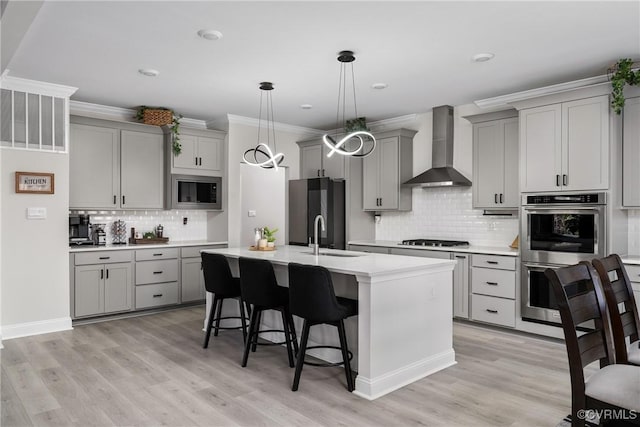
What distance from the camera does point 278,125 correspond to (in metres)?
6.90

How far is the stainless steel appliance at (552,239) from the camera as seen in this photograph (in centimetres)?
417

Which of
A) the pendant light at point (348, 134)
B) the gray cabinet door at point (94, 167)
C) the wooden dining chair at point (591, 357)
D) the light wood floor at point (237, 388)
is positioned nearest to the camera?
the wooden dining chair at point (591, 357)

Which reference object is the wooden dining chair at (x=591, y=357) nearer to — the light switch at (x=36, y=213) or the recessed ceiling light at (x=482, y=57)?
the recessed ceiling light at (x=482, y=57)

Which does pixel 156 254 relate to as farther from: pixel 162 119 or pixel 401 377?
pixel 401 377

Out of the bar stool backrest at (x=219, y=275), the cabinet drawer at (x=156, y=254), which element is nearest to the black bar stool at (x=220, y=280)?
the bar stool backrest at (x=219, y=275)

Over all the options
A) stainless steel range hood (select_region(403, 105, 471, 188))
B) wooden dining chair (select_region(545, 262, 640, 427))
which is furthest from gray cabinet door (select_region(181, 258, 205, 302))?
wooden dining chair (select_region(545, 262, 640, 427))

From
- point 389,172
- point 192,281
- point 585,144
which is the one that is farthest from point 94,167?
point 585,144

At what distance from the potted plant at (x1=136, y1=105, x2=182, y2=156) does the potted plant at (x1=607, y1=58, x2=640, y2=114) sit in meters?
4.85

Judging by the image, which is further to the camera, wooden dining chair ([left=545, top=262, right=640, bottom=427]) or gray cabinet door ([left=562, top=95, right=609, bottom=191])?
gray cabinet door ([left=562, top=95, right=609, bottom=191])

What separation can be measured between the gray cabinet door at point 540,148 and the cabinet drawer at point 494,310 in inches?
47.1

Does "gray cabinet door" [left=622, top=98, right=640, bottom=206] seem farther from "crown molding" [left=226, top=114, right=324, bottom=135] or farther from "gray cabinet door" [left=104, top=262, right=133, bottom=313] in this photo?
"gray cabinet door" [left=104, top=262, right=133, bottom=313]

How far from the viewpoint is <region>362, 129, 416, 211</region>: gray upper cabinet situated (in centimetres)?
602

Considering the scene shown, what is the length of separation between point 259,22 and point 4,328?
3.96 meters

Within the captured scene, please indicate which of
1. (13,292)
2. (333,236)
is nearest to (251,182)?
(333,236)
